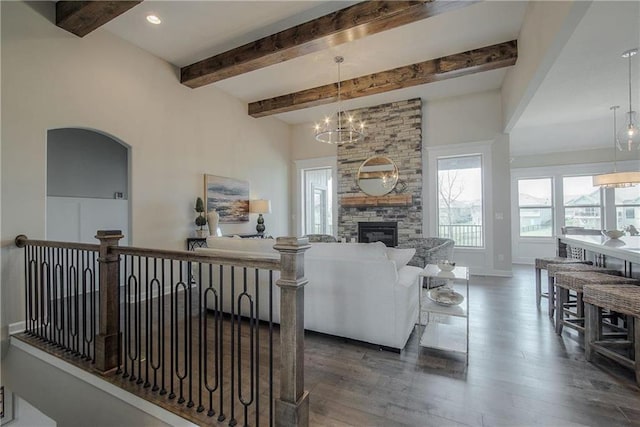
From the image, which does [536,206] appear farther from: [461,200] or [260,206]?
[260,206]

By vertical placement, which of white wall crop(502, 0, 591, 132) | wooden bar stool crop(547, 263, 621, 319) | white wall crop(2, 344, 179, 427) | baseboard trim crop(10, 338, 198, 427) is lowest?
white wall crop(2, 344, 179, 427)

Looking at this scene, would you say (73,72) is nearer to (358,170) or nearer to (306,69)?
(306,69)

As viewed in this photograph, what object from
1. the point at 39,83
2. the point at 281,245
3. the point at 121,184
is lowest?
the point at 281,245

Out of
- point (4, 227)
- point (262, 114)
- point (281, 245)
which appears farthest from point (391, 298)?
point (262, 114)

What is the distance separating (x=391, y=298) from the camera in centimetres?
247

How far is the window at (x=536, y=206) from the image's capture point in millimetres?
7230

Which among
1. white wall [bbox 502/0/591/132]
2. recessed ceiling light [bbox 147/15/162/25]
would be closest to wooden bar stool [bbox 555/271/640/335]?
white wall [bbox 502/0/591/132]

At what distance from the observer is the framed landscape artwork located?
5160 millimetres

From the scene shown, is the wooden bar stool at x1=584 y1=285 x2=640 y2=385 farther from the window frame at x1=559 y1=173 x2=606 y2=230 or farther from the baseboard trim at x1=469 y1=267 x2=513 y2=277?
the window frame at x1=559 y1=173 x2=606 y2=230

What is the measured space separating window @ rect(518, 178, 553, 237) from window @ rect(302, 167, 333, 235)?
16.2 ft

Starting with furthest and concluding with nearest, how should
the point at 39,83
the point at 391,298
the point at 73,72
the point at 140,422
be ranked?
1. the point at 73,72
2. the point at 39,83
3. the point at 391,298
4. the point at 140,422

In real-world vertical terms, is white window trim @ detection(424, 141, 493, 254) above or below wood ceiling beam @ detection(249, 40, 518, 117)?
below

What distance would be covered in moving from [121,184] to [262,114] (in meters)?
3.00

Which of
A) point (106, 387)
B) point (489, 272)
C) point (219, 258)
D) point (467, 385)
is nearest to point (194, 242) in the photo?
point (106, 387)
